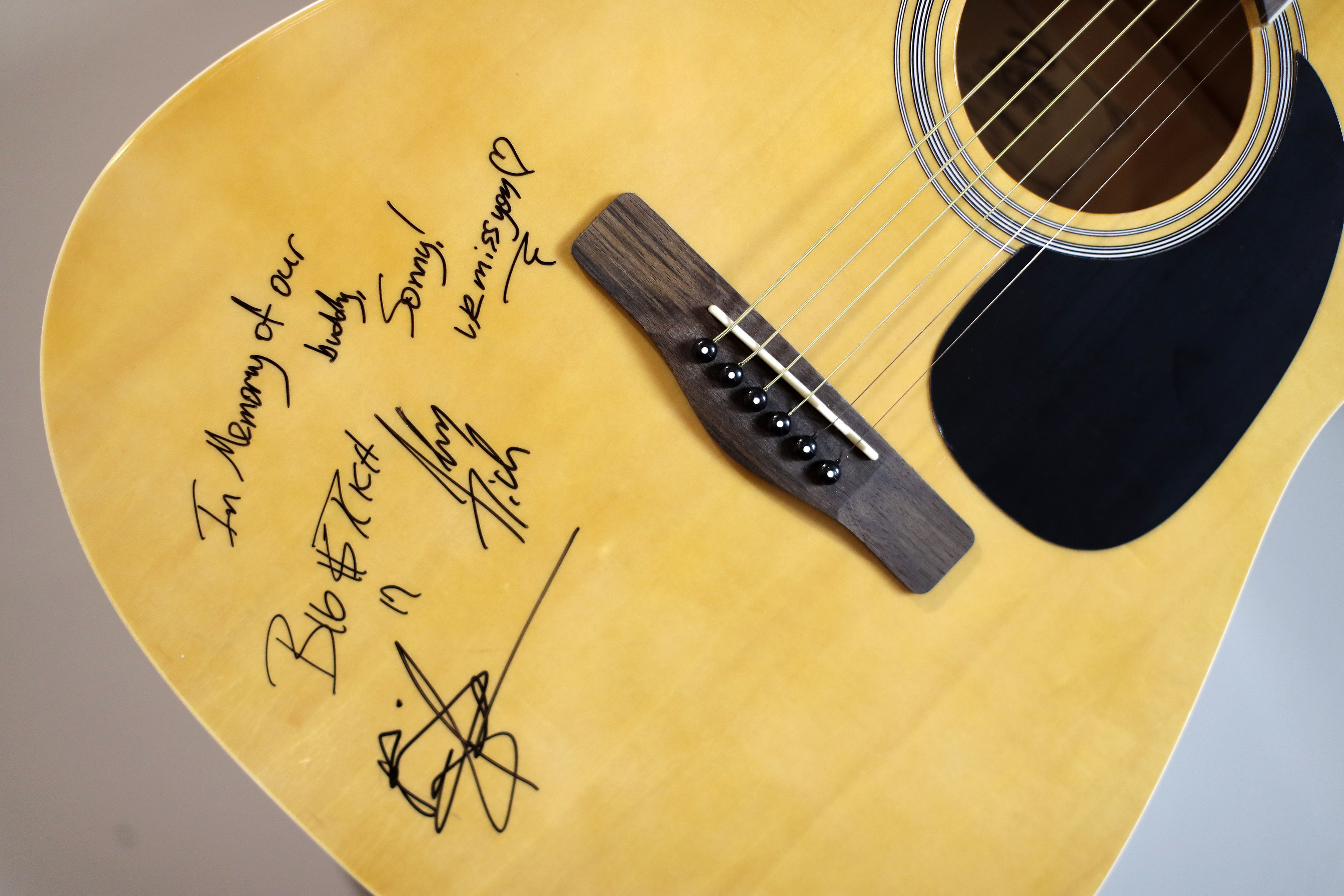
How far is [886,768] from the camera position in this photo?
582 mm

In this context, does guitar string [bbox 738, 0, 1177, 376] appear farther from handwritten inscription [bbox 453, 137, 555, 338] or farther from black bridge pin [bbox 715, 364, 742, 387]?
handwritten inscription [bbox 453, 137, 555, 338]

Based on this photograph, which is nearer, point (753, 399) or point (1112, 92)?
point (753, 399)

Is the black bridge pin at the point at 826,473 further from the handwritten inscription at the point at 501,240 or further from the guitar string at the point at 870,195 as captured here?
the handwritten inscription at the point at 501,240

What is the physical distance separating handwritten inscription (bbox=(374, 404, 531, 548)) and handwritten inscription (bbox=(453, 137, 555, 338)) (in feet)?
0.26

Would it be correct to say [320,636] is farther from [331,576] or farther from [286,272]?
[286,272]

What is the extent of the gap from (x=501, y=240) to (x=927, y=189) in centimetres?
38

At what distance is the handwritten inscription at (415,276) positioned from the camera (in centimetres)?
56

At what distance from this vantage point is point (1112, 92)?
747 millimetres

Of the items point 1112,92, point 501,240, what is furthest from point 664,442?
point 1112,92

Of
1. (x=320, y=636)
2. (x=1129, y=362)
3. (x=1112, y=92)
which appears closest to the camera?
(x=320, y=636)

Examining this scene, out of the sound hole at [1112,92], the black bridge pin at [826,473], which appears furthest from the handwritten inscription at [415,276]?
the sound hole at [1112,92]

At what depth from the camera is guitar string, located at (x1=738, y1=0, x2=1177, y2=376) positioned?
590 millimetres
